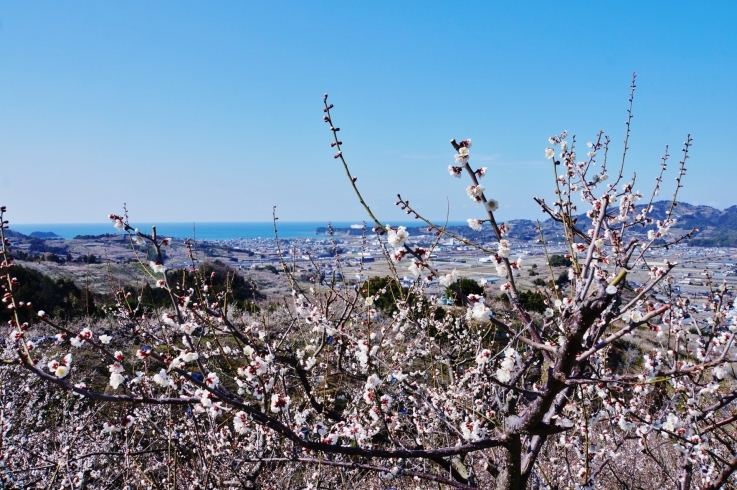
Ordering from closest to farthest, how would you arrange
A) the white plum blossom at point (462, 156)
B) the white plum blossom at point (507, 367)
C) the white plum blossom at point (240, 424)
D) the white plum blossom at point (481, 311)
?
the white plum blossom at point (481, 311) < the white plum blossom at point (462, 156) < the white plum blossom at point (507, 367) < the white plum blossom at point (240, 424)

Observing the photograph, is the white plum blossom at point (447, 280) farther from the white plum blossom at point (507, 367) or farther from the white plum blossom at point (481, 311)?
the white plum blossom at point (507, 367)

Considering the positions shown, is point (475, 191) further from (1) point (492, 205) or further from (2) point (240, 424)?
(2) point (240, 424)

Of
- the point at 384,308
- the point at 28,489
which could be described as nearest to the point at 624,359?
the point at 384,308

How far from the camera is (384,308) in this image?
12.6 metres

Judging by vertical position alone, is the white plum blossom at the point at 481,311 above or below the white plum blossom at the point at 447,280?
below

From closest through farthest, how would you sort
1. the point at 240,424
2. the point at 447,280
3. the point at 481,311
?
the point at 481,311 → the point at 447,280 → the point at 240,424

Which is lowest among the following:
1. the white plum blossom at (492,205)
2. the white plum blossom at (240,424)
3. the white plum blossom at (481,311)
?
the white plum blossom at (240,424)

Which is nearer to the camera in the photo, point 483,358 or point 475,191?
point 475,191

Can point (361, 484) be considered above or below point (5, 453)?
below

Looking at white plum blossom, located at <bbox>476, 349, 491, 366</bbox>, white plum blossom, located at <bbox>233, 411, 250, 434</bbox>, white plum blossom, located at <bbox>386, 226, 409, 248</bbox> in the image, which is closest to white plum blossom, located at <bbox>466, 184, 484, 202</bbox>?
white plum blossom, located at <bbox>386, 226, 409, 248</bbox>

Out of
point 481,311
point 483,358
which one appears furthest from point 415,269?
point 483,358

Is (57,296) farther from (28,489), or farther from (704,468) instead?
(704,468)

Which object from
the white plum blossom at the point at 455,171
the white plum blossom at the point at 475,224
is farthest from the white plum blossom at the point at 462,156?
the white plum blossom at the point at 475,224

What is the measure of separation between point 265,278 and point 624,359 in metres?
16.5
